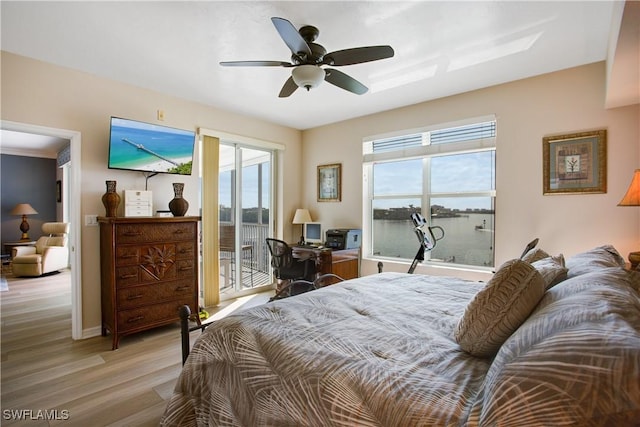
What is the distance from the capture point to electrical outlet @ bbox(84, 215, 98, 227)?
10.2 ft

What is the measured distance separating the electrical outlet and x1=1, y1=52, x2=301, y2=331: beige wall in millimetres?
40

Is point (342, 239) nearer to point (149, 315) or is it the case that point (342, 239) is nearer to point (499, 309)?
point (149, 315)

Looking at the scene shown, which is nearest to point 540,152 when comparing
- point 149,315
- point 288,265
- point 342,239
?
point 342,239

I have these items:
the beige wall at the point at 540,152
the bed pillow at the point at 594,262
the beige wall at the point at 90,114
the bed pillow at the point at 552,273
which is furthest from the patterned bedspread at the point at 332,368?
the beige wall at the point at 90,114

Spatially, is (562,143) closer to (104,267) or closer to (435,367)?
(435,367)

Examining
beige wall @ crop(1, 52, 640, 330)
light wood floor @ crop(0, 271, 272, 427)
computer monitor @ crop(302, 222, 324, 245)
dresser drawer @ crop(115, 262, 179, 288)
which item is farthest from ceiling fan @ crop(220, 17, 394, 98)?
computer monitor @ crop(302, 222, 324, 245)

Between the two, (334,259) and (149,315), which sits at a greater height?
(334,259)

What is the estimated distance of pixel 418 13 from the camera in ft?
7.05

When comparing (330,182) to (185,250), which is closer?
(185,250)

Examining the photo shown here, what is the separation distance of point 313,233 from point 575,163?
3.31 metres

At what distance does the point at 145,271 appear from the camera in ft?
10.1

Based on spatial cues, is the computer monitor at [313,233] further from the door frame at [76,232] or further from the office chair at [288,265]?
the door frame at [76,232]

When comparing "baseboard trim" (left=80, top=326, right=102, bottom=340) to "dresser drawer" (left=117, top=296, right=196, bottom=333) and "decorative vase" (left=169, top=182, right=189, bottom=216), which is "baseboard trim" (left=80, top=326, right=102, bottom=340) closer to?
"dresser drawer" (left=117, top=296, right=196, bottom=333)

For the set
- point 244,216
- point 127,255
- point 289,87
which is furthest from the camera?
point 244,216
